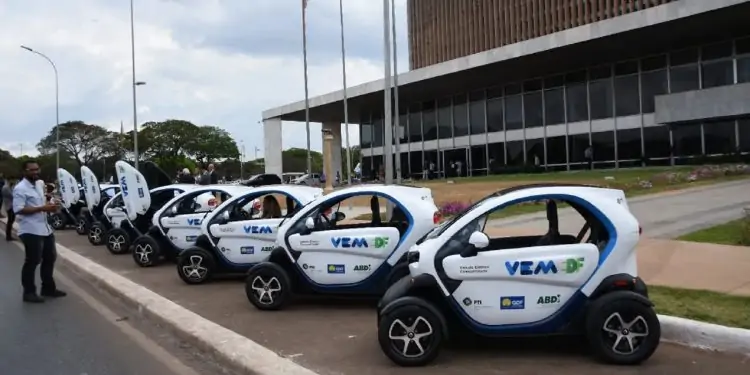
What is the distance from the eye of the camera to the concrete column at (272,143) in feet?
214

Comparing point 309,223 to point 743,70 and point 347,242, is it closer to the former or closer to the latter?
point 347,242

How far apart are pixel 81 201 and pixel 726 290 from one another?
68.5 feet

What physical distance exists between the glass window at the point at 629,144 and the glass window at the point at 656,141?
48 cm

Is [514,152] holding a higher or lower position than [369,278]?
higher

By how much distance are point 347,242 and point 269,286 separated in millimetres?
1159

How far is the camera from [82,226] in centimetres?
2102

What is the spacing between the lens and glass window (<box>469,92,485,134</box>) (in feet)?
167

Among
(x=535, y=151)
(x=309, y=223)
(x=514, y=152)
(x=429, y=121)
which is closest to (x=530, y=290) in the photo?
(x=309, y=223)

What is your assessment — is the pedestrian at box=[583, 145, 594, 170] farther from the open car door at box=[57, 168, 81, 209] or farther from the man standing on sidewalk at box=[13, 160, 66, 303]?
the man standing on sidewalk at box=[13, 160, 66, 303]

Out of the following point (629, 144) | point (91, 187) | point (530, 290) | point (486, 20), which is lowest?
point (530, 290)

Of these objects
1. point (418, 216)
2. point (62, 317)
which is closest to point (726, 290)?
point (418, 216)

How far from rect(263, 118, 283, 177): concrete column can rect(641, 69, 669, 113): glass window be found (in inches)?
1390

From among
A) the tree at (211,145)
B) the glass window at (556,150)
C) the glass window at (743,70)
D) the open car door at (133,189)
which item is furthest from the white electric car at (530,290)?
the tree at (211,145)

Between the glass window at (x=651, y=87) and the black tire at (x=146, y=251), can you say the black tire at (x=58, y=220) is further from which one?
the glass window at (x=651, y=87)
